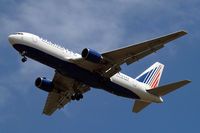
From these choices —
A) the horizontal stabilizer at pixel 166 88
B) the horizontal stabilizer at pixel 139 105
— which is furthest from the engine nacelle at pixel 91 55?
the horizontal stabilizer at pixel 139 105

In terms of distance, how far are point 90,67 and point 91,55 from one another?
2.39m

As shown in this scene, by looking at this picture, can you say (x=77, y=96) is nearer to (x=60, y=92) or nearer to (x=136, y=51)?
(x=60, y=92)

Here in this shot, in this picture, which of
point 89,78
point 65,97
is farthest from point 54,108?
point 89,78

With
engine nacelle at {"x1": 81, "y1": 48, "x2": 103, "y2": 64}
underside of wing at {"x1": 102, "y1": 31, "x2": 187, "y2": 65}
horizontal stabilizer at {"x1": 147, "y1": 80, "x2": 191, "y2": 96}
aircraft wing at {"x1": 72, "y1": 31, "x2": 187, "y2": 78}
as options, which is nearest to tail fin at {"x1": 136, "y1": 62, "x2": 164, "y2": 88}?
horizontal stabilizer at {"x1": 147, "y1": 80, "x2": 191, "y2": 96}

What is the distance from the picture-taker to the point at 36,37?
44.4 meters

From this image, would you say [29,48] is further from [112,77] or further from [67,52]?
[112,77]

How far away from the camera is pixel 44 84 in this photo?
50125 millimetres

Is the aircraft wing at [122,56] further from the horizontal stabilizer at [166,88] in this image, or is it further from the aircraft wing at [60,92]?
the aircraft wing at [60,92]

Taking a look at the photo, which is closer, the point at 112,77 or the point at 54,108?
the point at 112,77

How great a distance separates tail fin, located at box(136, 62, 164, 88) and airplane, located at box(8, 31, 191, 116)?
1.46m

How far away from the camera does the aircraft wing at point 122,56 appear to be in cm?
4307

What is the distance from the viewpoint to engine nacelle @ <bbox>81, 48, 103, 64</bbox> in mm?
43156

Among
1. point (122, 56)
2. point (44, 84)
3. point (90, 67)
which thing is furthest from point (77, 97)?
point (122, 56)

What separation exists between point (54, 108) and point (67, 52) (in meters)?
→ 12.1
